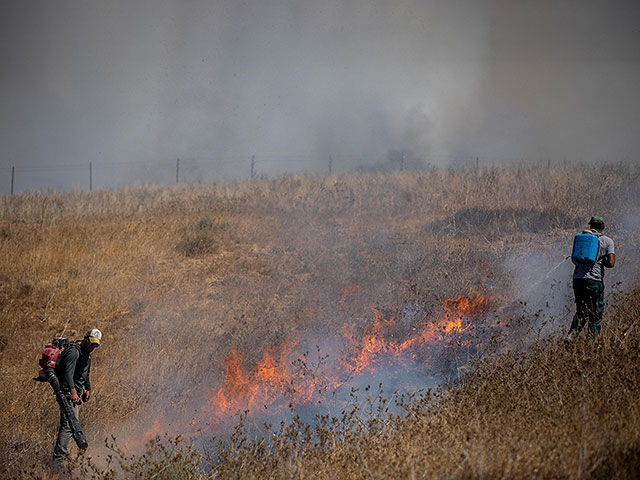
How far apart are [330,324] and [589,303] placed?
5.26 m

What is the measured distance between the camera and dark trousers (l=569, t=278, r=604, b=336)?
23.4ft

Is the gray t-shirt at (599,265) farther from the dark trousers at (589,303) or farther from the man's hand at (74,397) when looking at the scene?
the man's hand at (74,397)

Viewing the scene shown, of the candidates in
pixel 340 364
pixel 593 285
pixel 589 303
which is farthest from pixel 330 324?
pixel 593 285

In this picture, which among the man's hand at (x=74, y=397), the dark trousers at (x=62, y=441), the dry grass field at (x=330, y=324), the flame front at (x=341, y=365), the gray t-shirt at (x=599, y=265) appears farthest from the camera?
the flame front at (x=341, y=365)

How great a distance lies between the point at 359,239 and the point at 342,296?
135 inches

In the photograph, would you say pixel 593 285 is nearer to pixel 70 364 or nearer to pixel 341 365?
pixel 341 365

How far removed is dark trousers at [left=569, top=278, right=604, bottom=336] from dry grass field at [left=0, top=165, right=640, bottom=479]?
0.69 feet

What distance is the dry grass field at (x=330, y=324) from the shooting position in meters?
5.06

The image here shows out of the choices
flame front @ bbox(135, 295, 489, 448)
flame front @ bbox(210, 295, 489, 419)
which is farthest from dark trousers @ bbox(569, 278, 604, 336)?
flame front @ bbox(210, 295, 489, 419)

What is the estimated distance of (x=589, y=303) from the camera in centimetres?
729

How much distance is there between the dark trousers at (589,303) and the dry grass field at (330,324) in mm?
211

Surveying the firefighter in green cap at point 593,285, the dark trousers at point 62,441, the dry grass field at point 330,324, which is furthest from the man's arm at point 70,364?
the firefighter in green cap at point 593,285

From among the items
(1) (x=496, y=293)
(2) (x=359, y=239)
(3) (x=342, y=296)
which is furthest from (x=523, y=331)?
(2) (x=359, y=239)

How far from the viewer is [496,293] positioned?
1052 centimetres
